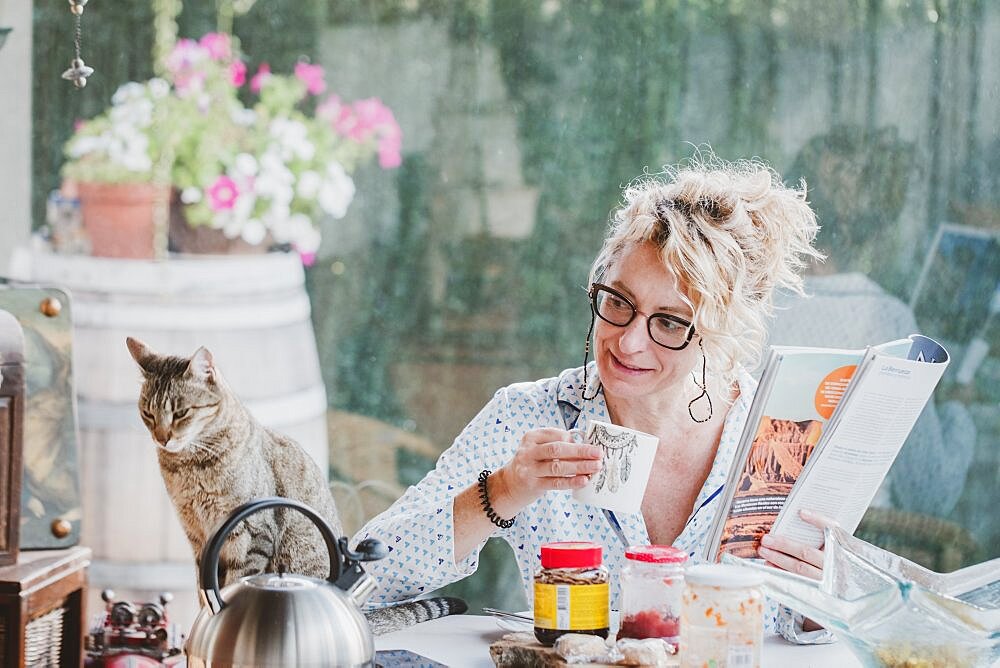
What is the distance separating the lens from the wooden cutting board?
1.26 meters

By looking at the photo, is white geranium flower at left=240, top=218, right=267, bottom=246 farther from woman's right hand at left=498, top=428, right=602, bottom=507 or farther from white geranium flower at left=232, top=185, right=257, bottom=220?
woman's right hand at left=498, top=428, right=602, bottom=507

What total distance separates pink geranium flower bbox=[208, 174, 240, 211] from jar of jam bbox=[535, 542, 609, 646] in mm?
1440

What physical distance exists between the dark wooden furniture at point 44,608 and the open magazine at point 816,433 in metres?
0.92

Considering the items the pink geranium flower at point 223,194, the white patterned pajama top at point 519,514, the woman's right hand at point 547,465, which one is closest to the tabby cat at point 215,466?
the white patterned pajama top at point 519,514

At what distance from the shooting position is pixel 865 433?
1.50 metres

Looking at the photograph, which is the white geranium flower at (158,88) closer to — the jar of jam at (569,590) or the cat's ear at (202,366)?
the cat's ear at (202,366)

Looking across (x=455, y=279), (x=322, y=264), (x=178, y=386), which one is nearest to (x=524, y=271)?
(x=455, y=279)

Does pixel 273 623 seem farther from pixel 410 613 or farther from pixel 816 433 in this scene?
pixel 816 433

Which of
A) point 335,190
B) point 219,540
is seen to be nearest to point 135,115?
point 335,190

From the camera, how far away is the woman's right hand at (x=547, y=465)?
4.75 feet

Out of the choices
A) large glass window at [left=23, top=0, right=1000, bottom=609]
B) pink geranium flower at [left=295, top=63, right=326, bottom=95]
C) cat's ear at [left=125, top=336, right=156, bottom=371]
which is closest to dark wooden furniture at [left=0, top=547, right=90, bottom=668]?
cat's ear at [left=125, top=336, right=156, bottom=371]

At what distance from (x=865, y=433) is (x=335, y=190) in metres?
1.47

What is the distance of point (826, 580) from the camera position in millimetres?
1385

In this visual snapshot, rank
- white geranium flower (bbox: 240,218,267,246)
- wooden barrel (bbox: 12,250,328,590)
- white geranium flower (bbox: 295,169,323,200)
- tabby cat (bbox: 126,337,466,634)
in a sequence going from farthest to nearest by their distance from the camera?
white geranium flower (bbox: 295,169,323,200), white geranium flower (bbox: 240,218,267,246), wooden barrel (bbox: 12,250,328,590), tabby cat (bbox: 126,337,466,634)
